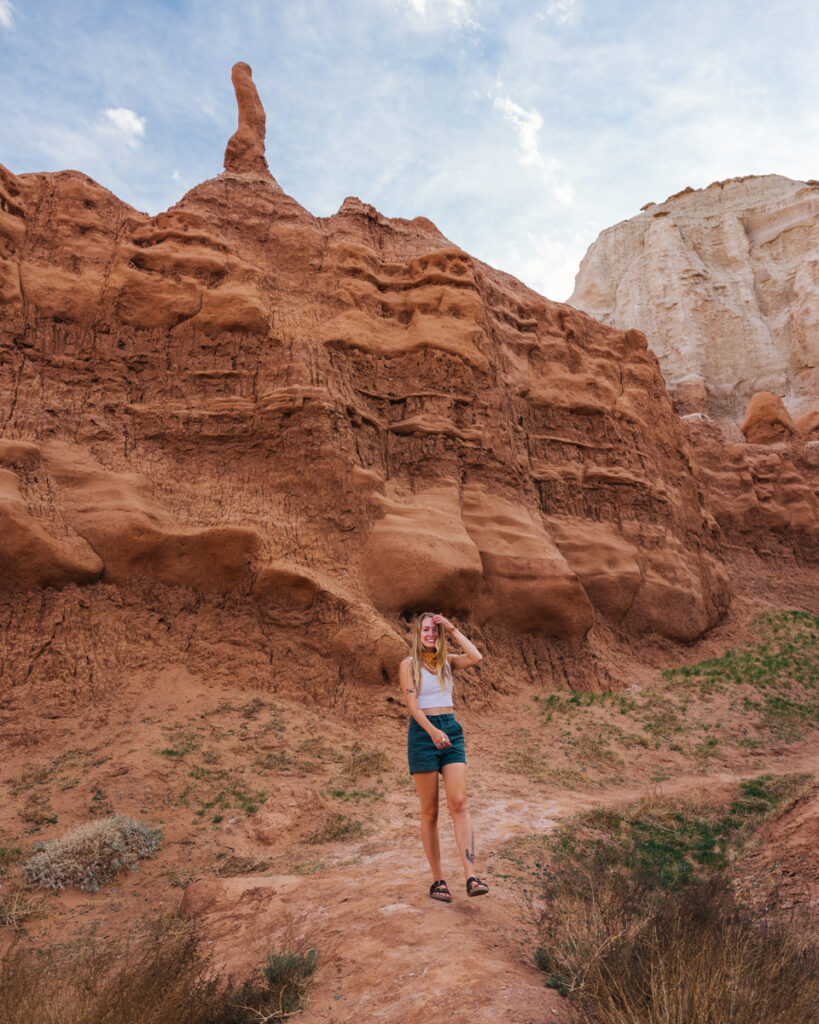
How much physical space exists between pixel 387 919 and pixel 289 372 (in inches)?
483

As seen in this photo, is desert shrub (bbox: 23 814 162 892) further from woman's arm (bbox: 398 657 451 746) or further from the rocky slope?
woman's arm (bbox: 398 657 451 746)

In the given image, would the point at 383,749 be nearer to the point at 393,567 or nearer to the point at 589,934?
the point at 393,567

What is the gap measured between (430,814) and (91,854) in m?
4.45

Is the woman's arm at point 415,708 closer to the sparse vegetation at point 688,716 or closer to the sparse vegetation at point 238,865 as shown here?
the sparse vegetation at point 238,865

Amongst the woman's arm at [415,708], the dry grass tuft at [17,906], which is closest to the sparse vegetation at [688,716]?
the woman's arm at [415,708]

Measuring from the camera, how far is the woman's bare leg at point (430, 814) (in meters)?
4.96

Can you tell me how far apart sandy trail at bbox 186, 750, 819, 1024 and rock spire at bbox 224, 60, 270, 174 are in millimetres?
19326

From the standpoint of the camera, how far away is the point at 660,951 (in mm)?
3514

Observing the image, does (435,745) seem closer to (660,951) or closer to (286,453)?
(660,951)

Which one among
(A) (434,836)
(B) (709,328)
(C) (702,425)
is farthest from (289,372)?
(B) (709,328)

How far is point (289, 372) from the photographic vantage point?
15.1 metres

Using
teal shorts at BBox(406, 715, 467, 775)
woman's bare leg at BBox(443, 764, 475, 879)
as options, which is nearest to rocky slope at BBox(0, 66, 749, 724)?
teal shorts at BBox(406, 715, 467, 775)

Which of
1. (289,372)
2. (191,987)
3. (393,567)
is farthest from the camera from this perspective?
(289,372)

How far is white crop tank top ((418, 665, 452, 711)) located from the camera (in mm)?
5070
